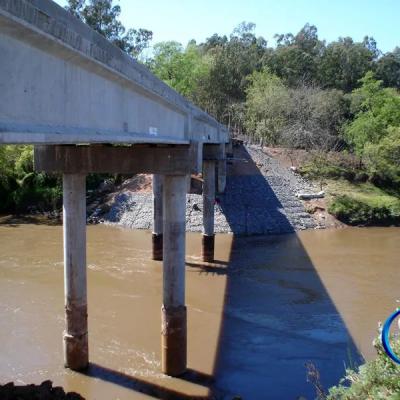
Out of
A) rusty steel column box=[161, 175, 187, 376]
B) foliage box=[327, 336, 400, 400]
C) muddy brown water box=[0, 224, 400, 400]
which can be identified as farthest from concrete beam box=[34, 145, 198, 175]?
foliage box=[327, 336, 400, 400]

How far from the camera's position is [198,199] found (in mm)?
27750

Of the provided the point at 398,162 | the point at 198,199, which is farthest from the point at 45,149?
the point at 398,162

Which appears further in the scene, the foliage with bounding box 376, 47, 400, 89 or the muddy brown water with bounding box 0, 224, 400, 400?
the foliage with bounding box 376, 47, 400, 89

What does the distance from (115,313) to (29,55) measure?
10.2 m

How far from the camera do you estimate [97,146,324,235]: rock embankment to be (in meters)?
26.5

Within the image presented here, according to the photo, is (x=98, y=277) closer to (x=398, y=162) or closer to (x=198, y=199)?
(x=198, y=199)

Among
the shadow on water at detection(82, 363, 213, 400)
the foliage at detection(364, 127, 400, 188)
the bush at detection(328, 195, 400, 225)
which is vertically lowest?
the shadow on water at detection(82, 363, 213, 400)

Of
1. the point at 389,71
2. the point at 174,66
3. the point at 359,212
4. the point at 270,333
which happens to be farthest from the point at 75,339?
the point at 389,71

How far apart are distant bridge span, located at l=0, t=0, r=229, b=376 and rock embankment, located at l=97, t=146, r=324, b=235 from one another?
41.3 ft

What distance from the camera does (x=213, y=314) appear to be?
46.3 ft

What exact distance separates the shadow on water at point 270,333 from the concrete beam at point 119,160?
4.20 m

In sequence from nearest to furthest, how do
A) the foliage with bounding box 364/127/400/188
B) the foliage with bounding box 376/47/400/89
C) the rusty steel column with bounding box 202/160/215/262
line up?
the rusty steel column with bounding box 202/160/215/262 → the foliage with bounding box 364/127/400/188 → the foliage with bounding box 376/47/400/89

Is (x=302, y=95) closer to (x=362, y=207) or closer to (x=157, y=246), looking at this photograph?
(x=362, y=207)

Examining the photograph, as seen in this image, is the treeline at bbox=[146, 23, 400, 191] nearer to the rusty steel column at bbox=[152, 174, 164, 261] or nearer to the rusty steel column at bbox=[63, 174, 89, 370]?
the rusty steel column at bbox=[152, 174, 164, 261]
